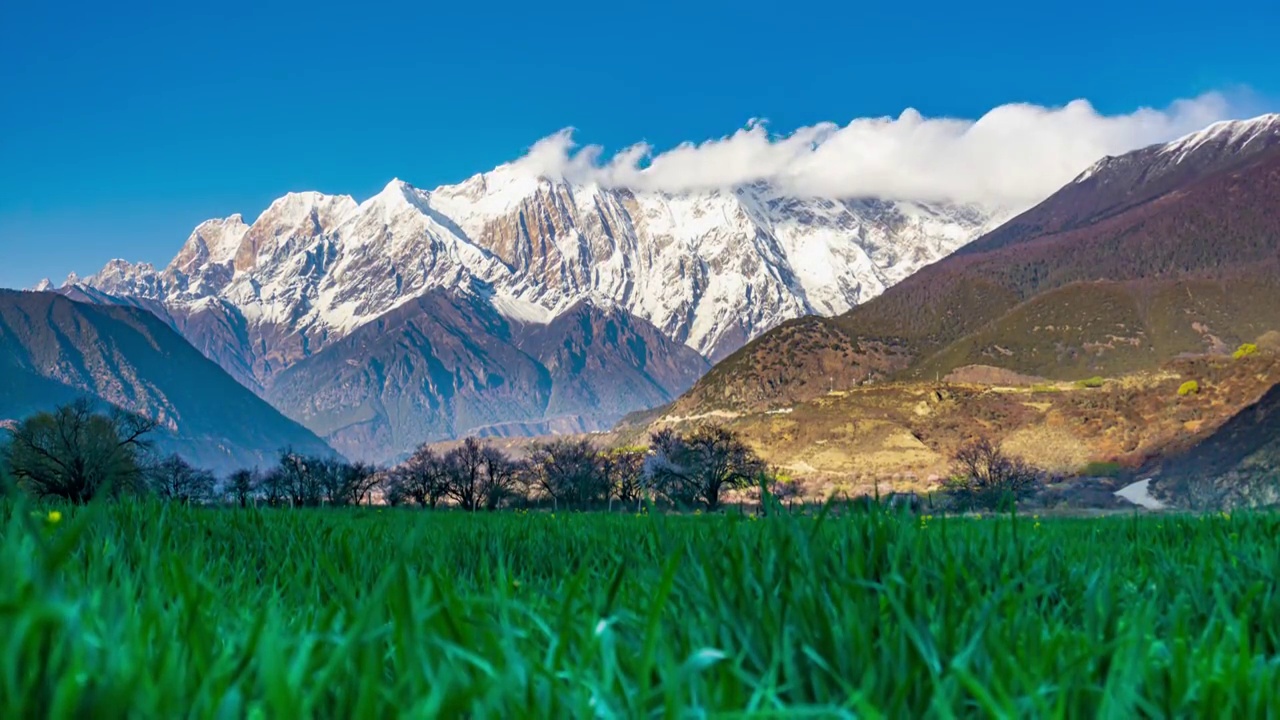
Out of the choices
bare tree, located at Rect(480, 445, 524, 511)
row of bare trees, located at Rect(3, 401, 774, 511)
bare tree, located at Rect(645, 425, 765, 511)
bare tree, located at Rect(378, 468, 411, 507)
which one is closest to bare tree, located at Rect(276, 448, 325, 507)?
row of bare trees, located at Rect(3, 401, 774, 511)

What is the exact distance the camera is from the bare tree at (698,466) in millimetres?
78062

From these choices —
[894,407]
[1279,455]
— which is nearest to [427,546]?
[1279,455]

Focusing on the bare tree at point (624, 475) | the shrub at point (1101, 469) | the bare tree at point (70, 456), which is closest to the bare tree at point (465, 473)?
the bare tree at point (624, 475)

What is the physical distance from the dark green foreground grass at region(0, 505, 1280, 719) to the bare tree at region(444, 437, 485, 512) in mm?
99827

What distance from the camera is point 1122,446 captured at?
447ft

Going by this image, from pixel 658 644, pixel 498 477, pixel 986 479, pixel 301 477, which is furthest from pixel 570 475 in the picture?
pixel 658 644

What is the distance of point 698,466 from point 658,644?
80791 mm

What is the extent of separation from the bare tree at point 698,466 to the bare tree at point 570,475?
35.2 ft

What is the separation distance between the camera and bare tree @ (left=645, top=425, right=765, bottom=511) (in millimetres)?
78062

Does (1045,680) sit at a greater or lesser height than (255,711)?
lesser

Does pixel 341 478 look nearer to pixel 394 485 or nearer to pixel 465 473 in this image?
pixel 394 485

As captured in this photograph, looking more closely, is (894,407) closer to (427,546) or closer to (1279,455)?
(1279,455)

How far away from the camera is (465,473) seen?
4090 inches

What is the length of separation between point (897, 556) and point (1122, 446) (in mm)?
154879
